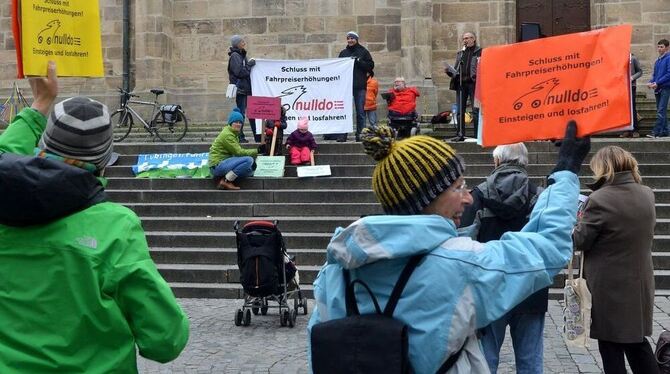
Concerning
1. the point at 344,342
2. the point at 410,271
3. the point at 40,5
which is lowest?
the point at 344,342

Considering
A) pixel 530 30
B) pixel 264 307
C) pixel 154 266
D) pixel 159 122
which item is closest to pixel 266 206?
pixel 264 307

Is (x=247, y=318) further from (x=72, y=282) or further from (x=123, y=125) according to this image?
(x=123, y=125)

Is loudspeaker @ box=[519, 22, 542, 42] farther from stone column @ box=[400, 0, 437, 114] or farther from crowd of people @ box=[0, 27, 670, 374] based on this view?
crowd of people @ box=[0, 27, 670, 374]

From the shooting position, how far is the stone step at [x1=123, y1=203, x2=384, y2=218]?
1312 centimetres

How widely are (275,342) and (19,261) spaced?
5.78 metres

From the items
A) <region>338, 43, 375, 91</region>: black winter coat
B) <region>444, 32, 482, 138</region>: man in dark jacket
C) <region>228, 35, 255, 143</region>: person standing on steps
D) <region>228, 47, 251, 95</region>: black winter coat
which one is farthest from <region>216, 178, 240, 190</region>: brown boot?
<region>444, 32, 482, 138</region>: man in dark jacket

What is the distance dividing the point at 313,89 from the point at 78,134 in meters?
14.4

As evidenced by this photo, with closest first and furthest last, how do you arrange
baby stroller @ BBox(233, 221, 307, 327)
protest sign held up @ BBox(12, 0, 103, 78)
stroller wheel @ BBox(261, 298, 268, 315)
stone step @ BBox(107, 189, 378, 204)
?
protest sign held up @ BBox(12, 0, 103, 78), baby stroller @ BBox(233, 221, 307, 327), stroller wheel @ BBox(261, 298, 268, 315), stone step @ BBox(107, 189, 378, 204)

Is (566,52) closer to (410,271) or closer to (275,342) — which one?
(410,271)

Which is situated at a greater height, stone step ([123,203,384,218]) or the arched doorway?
the arched doorway

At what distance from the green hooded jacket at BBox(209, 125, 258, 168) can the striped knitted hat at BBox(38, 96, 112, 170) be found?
1120 centimetres

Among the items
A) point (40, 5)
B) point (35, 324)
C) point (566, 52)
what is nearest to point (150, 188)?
point (40, 5)

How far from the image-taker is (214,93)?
21.8 m

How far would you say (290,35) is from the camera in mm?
21562
